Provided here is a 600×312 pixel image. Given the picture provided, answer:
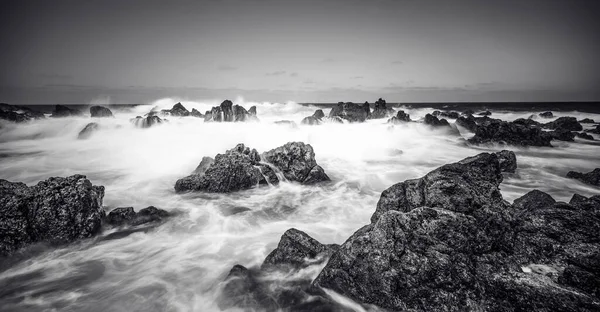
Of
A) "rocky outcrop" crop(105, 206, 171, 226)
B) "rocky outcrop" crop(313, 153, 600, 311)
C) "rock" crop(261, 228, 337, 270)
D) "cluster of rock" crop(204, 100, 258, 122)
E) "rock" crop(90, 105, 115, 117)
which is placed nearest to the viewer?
"rocky outcrop" crop(313, 153, 600, 311)

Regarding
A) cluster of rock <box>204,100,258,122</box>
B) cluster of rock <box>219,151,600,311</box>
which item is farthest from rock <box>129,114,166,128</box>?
cluster of rock <box>219,151,600,311</box>

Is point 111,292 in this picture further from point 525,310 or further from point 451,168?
point 451,168

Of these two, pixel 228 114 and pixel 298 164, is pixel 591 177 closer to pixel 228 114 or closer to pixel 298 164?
pixel 298 164

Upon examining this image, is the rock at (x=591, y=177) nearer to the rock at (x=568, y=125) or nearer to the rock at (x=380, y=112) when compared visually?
the rock at (x=568, y=125)

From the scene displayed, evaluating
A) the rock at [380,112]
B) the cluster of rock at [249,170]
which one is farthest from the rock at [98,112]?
the rock at [380,112]

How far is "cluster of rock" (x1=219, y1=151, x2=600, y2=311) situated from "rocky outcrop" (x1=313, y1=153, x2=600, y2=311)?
1 cm

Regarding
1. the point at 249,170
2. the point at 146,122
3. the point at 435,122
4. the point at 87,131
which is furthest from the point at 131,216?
the point at 435,122

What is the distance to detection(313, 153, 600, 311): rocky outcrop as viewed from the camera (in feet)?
13.3

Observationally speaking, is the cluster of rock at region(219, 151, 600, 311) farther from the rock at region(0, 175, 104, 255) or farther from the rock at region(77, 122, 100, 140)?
the rock at region(77, 122, 100, 140)

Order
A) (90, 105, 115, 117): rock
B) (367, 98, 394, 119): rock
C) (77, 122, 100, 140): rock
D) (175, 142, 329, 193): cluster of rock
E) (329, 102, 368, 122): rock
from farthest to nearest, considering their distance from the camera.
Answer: (367, 98, 394, 119): rock, (329, 102, 368, 122): rock, (90, 105, 115, 117): rock, (77, 122, 100, 140): rock, (175, 142, 329, 193): cluster of rock

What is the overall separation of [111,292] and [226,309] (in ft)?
8.60

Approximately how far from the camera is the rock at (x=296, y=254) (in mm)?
5875

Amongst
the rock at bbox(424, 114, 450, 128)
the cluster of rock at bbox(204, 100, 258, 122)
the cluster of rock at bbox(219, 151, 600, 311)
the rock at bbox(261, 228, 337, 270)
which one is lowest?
the rock at bbox(261, 228, 337, 270)

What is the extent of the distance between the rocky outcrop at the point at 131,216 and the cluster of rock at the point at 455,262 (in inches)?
167
